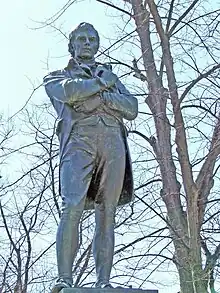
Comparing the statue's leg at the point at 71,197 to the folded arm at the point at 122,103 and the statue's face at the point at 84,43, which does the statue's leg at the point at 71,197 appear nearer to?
the folded arm at the point at 122,103

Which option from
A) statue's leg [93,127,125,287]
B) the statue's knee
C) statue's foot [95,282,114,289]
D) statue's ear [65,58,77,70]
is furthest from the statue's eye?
statue's foot [95,282,114,289]

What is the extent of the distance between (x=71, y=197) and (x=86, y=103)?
682 millimetres

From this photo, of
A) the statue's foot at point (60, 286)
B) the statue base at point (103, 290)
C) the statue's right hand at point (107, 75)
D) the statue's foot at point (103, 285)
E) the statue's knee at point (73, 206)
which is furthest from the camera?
the statue's right hand at point (107, 75)

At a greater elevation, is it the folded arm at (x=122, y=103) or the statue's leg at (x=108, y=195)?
the folded arm at (x=122, y=103)

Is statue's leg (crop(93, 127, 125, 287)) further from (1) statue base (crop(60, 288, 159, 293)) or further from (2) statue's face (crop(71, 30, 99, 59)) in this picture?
(2) statue's face (crop(71, 30, 99, 59))

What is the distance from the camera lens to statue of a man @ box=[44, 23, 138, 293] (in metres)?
4.37

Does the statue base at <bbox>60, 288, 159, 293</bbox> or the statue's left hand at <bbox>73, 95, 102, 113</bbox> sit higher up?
the statue's left hand at <bbox>73, 95, 102, 113</bbox>

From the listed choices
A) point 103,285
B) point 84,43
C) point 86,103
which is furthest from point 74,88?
point 103,285

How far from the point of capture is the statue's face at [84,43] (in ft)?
15.8

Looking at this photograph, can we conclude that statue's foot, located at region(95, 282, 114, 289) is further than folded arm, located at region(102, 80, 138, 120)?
No

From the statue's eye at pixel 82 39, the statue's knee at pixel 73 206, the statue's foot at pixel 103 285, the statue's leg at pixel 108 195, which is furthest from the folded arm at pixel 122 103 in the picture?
the statue's foot at pixel 103 285

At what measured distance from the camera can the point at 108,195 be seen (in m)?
4.51

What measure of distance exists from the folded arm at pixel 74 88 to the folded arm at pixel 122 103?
8 centimetres

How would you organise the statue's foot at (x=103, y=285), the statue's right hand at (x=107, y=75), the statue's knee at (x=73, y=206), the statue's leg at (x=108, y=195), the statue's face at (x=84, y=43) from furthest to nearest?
the statue's face at (x=84, y=43), the statue's right hand at (x=107, y=75), the statue's leg at (x=108, y=195), the statue's knee at (x=73, y=206), the statue's foot at (x=103, y=285)
